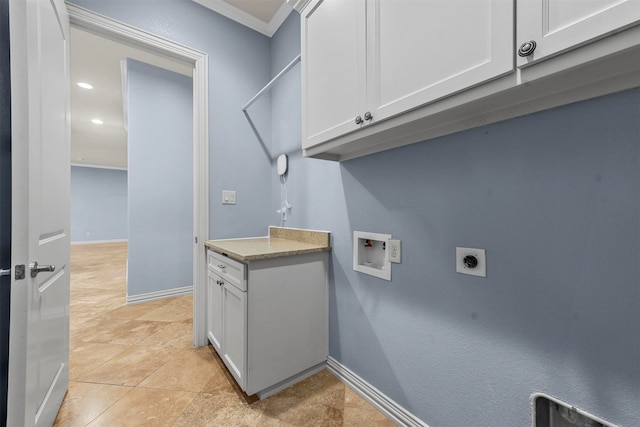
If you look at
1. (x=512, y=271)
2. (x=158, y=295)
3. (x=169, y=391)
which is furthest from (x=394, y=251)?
(x=158, y=295)

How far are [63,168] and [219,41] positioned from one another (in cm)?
153

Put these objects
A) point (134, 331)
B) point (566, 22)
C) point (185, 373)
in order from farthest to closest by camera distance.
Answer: point (134, 331)
point (185, 373)
point (566, 22)

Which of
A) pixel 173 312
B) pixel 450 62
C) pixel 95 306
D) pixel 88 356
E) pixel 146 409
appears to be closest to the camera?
pixel 450 62

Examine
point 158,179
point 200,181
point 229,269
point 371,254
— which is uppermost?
point 158,179

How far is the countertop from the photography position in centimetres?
137

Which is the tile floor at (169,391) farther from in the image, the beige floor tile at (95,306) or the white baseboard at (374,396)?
the beige floor tile at (95,306)

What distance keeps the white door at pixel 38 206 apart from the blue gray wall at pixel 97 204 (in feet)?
32.0

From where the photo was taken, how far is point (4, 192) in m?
0.96

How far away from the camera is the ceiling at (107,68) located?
83.4 inches

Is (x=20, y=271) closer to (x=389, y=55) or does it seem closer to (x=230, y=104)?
(x=389, y=55)

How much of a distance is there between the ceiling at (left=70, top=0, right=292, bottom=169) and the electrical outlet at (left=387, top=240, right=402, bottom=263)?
2118 millimetres

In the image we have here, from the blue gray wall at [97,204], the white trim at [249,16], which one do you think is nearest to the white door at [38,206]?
the white trim at [249,16]

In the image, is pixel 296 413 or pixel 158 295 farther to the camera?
pixel 158 295

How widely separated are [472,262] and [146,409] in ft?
5.86
